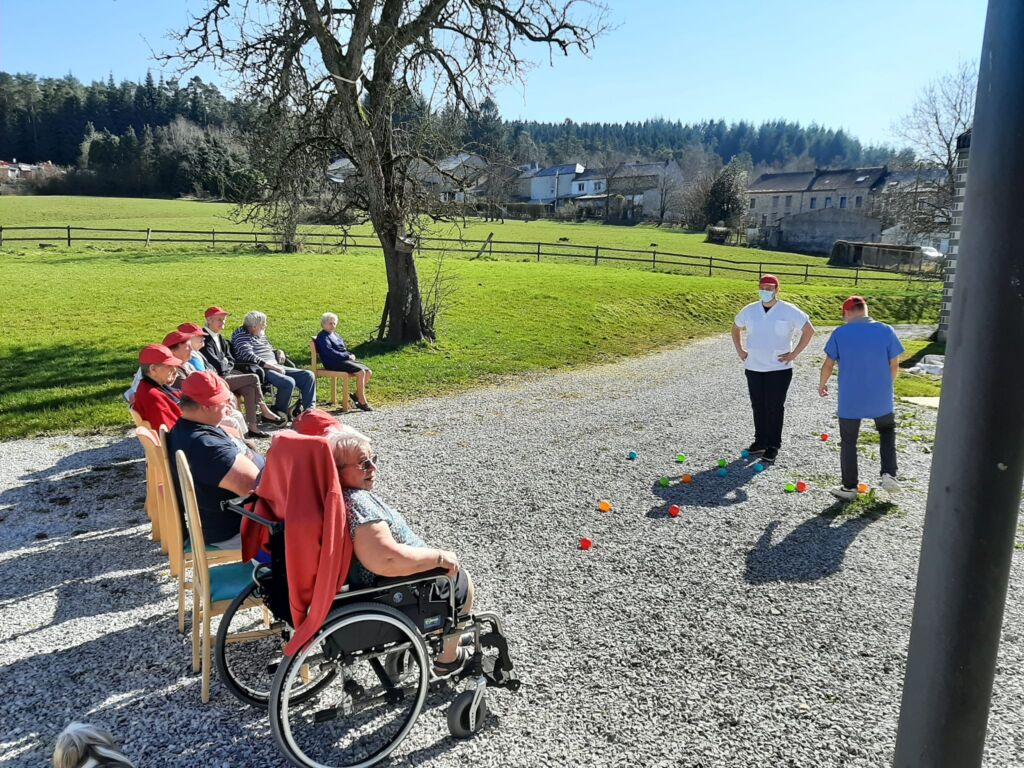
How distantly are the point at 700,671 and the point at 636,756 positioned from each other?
2.81 feet

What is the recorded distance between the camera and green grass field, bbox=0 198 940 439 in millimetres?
11250

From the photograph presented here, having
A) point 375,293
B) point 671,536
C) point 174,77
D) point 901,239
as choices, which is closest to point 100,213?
point 375,293

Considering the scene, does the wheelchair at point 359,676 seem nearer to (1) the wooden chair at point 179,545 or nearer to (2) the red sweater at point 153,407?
(1) the wooden chair at point 179,545

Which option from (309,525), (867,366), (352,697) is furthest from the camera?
(867,366)

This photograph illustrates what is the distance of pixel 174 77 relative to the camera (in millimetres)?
11945

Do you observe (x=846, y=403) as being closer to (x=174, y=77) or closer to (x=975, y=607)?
(x=975, y=607)

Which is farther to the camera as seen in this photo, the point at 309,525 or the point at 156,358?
the point at 156,358

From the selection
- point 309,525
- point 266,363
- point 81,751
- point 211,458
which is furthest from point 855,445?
point 266,363

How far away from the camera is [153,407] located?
5.70 metres

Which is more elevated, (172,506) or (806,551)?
(172,506)


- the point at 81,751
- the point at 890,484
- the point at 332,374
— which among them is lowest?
the point at 890,484

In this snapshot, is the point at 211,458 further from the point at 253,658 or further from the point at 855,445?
the point at 855,445

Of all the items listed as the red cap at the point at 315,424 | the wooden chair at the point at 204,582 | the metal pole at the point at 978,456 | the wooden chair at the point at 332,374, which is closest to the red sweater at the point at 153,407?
the wooden chair at the point at 204,582

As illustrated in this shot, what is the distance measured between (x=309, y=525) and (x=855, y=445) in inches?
213
